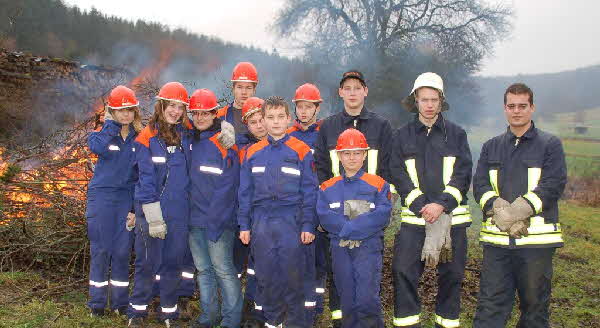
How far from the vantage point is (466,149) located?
158 inches

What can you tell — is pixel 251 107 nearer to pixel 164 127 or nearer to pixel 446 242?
pixel 164 127

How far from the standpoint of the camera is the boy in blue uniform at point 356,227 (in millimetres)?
3766

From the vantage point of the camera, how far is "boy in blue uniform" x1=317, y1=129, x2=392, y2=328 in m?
3.77

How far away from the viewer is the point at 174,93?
4375 mm

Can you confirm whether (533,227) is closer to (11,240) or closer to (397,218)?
(11,240)

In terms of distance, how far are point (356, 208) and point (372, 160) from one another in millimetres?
589

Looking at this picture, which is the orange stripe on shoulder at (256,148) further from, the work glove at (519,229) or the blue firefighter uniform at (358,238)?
the work glove at (519,229)

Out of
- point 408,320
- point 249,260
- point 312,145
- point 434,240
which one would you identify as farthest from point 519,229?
point 249,260

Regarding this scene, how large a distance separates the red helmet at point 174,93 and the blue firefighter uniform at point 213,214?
0.34 meters

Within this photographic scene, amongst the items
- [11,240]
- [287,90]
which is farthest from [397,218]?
[287,90]

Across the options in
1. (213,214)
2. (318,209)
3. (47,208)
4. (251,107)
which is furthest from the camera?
(47,208)

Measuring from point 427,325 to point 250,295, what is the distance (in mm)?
1895

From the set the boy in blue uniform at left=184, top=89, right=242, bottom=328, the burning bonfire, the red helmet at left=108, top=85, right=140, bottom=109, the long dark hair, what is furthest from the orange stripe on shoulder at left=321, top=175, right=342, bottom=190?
Answer: the burning bonfire

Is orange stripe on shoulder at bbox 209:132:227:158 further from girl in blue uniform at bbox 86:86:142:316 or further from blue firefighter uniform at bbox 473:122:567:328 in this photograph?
blue firefighter uniform at bbox 473:122:567:328
